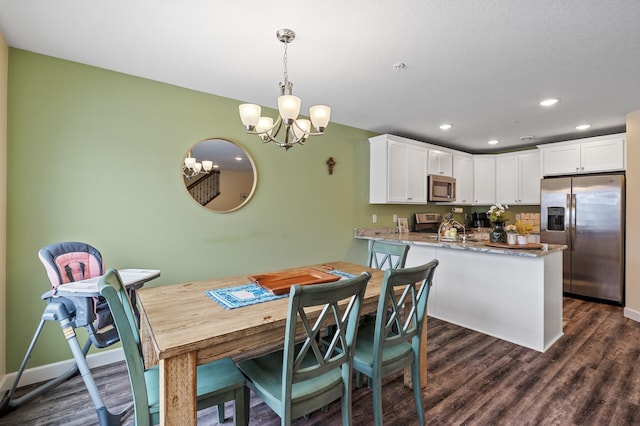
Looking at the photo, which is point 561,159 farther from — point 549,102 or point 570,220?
point 549,102

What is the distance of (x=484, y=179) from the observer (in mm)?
5445

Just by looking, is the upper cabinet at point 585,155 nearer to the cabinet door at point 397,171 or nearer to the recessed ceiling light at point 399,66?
the cabinet door at point 397,171

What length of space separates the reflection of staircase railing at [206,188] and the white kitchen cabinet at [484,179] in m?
4.56

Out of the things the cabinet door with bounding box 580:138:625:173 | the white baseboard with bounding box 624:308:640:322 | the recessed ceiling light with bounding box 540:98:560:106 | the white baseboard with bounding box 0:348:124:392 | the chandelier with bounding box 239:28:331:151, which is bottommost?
the white baseboard with bounding box 0:348:124:392

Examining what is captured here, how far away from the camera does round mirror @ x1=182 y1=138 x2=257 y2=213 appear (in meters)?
2.90

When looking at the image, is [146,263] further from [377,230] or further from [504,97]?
[504,97]

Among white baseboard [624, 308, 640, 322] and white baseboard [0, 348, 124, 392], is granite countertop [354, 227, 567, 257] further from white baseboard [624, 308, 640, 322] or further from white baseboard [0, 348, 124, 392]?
white baseboard [0, 348, 124, 392]

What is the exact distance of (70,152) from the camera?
7.68ft

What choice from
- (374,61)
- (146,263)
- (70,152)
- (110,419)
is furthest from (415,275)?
(70,152)

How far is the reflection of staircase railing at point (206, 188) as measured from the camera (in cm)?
292

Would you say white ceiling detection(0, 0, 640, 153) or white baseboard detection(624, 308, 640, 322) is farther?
white baseboard detection(624, 308, 640, 322)

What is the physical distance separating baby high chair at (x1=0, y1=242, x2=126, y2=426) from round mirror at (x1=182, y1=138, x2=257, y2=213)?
988 millimetres

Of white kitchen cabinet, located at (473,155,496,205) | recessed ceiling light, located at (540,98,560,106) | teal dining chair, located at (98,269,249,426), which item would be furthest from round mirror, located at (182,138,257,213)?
white kitchen cabinet, located at (473,155,496,205)

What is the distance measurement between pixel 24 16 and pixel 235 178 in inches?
70.7
